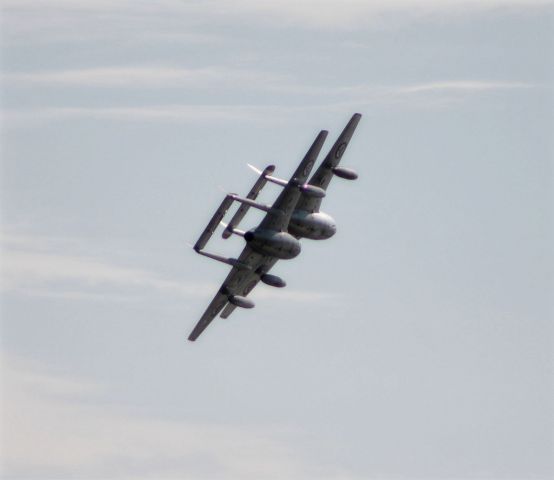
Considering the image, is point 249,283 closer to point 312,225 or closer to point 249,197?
point 312,225

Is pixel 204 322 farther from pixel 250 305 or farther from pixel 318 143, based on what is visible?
pixel 318 143

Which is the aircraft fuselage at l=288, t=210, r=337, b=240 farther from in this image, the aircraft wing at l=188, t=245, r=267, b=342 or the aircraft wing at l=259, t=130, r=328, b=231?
the aircraft wing at l=188, t=245, r=267, b=342

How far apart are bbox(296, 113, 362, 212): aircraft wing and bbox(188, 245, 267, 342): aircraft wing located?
6093mm

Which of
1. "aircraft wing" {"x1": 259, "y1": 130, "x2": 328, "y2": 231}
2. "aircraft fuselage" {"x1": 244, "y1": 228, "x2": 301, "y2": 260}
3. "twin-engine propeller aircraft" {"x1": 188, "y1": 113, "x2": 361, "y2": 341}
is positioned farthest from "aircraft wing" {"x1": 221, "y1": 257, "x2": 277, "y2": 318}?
"aircraft wing" {"x1": 259, "y1": 130, "x2": 328, "y2": 231}

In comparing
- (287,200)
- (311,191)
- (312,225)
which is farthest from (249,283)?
(311,191)

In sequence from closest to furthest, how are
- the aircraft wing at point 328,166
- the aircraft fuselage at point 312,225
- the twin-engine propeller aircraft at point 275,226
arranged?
1. the twin-engine propeller aircraft at point 275,226
2. the aircraft fuselage at point 312,225
3. the aircraft wing at point 328,166

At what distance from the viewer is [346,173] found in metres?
156

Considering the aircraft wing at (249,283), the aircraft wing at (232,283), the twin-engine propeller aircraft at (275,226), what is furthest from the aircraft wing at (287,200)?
the aircraft wing at (249,283)

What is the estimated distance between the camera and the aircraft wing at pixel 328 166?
158 meters

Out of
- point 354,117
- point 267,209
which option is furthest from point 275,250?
point 354,117

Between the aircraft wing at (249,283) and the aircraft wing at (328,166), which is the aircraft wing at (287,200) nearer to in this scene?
the aircraft wing at (328,166)

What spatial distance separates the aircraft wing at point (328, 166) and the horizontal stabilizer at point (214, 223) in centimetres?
1059

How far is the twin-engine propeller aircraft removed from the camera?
152 meters

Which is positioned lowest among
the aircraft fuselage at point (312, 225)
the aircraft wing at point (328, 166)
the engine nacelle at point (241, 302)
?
the engine nacelle at point (241, 302)
